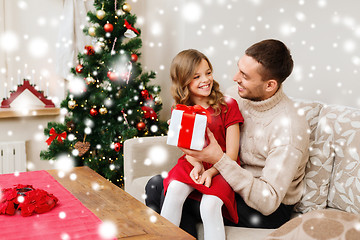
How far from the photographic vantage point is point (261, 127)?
5.65 feet

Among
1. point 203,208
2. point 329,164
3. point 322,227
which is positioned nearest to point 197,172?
point 203,208

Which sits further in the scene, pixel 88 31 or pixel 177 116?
pixel 88 31

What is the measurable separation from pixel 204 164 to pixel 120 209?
52 centimetres

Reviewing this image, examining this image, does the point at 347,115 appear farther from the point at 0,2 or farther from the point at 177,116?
the point at 0,2

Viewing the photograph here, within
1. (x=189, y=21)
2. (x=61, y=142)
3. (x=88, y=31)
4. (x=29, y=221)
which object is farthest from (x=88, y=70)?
(x=29, y=221)

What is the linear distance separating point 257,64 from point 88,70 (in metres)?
1.51

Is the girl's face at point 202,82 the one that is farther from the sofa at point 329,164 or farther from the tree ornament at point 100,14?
the tree ornament at point 100,14

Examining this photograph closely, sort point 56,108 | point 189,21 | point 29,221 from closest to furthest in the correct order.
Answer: point 29,221
point 189,21
point 56,108

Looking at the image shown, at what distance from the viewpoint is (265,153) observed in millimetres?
1694

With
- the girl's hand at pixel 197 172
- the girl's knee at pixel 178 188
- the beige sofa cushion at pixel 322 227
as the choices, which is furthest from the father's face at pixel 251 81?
the beige sofa cushion at pixel 322 227

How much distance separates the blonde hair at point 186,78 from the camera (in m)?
1.82

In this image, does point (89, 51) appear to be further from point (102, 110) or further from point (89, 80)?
point (102, 110)

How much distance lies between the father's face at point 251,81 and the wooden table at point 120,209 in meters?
0.68

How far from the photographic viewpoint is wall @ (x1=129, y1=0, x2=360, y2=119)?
79.0 inches
